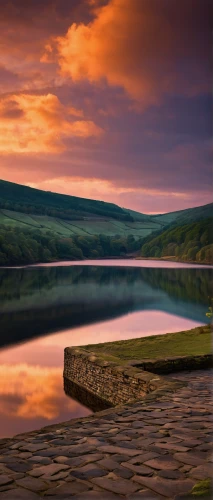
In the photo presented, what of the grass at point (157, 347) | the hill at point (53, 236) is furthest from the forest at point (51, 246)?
the grass at point (157, 347)

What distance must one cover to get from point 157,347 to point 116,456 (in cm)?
1249

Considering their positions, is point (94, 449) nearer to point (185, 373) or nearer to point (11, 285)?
point (185, 373)

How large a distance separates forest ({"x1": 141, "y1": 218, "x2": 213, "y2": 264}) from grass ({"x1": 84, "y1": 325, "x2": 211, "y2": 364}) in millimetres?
75937

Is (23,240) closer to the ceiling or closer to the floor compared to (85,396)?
closer to the ceiling

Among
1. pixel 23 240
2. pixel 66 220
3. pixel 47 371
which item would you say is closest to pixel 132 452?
pixel 47 371

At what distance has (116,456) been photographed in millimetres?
6215

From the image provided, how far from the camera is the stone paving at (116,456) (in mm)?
5160

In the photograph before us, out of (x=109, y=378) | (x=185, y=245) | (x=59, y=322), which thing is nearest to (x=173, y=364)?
(x=109, y=378)

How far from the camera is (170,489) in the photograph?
5.11 meters

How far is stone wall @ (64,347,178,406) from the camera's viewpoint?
38.9ft

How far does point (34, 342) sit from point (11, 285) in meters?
32.6

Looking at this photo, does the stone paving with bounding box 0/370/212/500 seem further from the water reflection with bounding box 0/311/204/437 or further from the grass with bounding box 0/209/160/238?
the grass with bounding box 0/209/160/238

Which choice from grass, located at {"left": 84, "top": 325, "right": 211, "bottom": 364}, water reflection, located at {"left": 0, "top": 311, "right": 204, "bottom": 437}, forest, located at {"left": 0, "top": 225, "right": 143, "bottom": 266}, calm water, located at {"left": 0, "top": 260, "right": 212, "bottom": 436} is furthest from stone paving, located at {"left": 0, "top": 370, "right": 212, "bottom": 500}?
forest, located at {"left": 0, "top": 225, "right": 143, "bottom": 266}

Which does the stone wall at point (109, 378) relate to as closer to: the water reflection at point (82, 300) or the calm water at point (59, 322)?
the calm water at point (59, 322)
